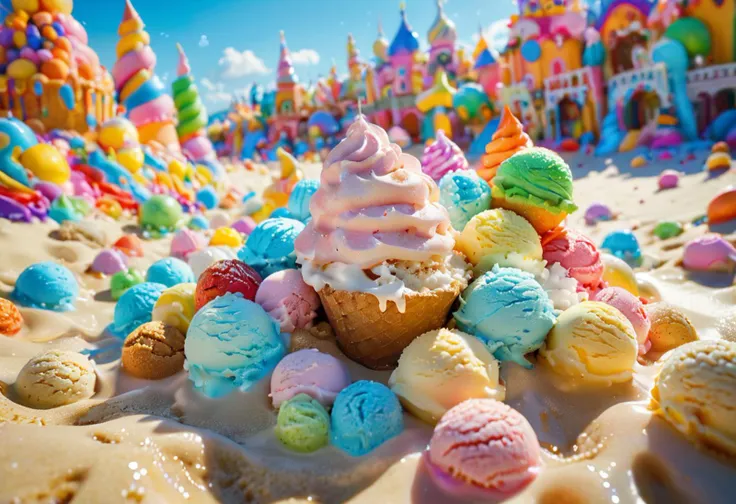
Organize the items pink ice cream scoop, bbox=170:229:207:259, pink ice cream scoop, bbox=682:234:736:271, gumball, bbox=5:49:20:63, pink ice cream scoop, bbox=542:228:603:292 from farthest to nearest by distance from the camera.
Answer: gumball, bbox=5:49:20:63, pink ice cream scoop, bbox=170:229:207:259, pink ice cream scoop, bbox=682:234:736:271, pink ice cream scoop, bbox=542:228:603:292

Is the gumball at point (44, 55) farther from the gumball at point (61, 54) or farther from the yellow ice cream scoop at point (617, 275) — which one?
the yellow ice cream scoop at point (617, 275)

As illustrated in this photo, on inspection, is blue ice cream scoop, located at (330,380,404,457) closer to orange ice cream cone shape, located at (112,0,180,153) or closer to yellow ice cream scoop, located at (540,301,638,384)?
yellow ice cream scoop, located at (540,301,638,384)

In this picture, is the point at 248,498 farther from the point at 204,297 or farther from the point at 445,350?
the point at 204,297

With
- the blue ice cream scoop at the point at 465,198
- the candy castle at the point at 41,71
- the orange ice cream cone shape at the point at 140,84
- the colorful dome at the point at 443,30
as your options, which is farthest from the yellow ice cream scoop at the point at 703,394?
the colorful dome at the point at 443,30

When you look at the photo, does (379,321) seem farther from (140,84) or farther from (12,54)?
(140,84)

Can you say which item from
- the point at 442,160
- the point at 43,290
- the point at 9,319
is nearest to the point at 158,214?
the point at 43,290

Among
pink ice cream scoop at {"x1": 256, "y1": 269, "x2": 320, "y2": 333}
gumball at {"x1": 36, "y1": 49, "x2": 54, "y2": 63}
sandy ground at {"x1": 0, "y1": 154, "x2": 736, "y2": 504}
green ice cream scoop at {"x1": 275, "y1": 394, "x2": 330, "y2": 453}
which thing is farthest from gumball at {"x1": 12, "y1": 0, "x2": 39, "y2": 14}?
green ice cream scoop at {"x1": 275, "y1": 394, "x2": 330, "y2": 453}
